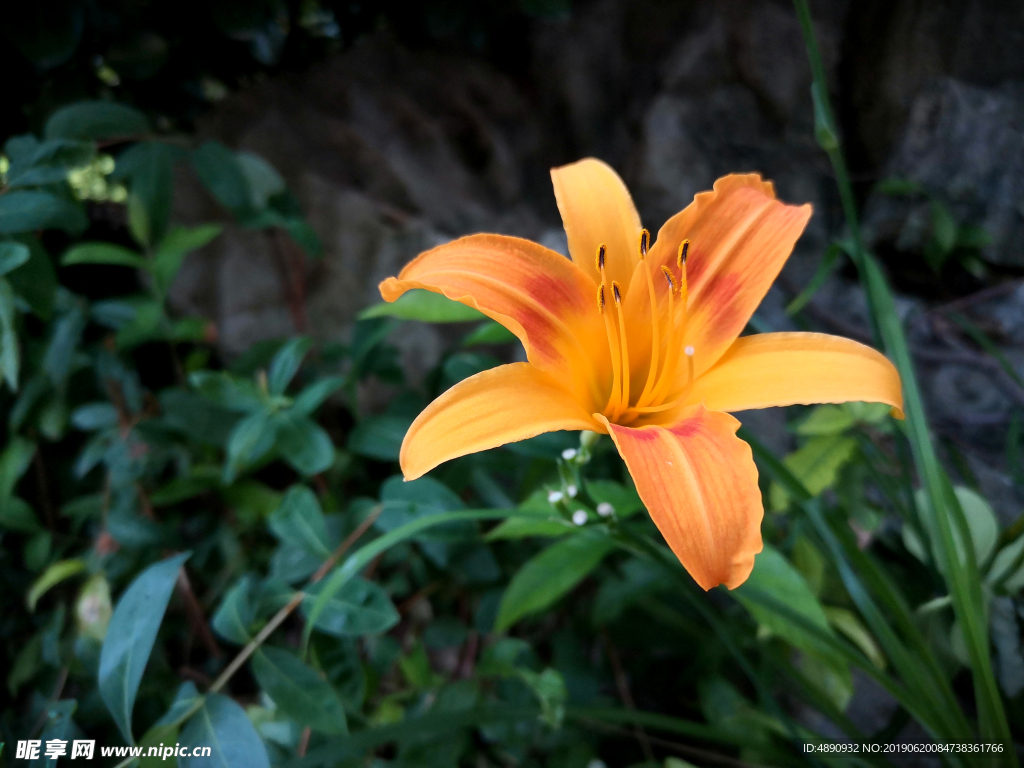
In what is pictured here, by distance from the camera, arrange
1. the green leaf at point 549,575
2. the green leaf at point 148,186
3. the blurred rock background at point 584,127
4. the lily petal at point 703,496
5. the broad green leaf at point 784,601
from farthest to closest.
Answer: the blurred rock background at point 584,127, the green leaf at point 148,186, the green leaf at point 549,575, the broad green leaf at point 784,601, the lily petal at point 703,496

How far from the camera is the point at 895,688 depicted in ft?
2.07

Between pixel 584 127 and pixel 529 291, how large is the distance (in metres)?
1.18

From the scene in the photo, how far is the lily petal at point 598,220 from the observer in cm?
63

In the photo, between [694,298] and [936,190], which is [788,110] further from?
[694,298]

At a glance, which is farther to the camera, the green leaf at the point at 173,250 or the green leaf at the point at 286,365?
the green leaf at the point at 173,250

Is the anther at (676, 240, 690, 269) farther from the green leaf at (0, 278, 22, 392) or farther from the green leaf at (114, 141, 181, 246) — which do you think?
the green leaf at (114, 141, 181, 246)

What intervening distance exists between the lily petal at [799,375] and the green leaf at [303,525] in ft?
1.76

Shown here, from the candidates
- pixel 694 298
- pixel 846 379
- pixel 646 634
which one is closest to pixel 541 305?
pixel 694 298

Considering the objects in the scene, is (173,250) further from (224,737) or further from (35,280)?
(224,737)

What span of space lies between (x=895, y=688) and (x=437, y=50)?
1636 millimetres

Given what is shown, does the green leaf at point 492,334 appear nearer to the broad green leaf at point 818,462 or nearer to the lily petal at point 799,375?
the lily petal at point 799,375

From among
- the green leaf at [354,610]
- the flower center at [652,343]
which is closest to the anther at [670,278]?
the flower center at [652,343]

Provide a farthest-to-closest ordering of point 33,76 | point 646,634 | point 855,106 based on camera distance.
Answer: point 855,106 → point 33,76 → point 646,634

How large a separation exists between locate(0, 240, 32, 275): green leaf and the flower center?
0.69 meters
